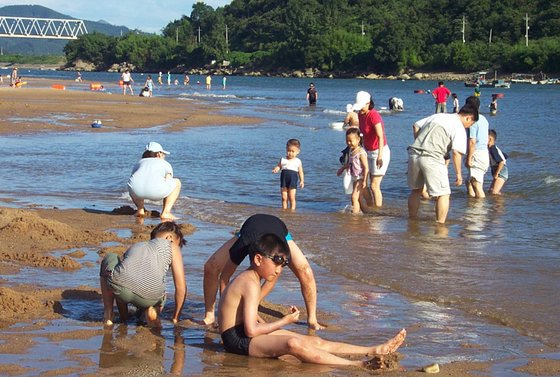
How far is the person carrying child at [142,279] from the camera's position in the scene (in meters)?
6.29

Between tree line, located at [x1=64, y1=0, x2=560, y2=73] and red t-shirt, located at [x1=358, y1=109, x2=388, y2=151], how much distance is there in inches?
4639

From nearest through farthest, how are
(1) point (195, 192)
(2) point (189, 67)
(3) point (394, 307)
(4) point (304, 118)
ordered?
(3) point (394, 307) < (1) point (195, 192) < (4) point (304, 118) < (2) point (189, 67)

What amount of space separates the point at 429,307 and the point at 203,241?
3233 millimetres

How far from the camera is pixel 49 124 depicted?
27031 mm

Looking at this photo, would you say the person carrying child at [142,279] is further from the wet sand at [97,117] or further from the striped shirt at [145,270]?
the wet sand at [97,117]

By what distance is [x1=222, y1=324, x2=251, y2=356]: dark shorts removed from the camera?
5.72 metres

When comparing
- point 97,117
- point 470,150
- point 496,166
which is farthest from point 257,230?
point 97,117

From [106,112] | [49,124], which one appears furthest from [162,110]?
[49,124]

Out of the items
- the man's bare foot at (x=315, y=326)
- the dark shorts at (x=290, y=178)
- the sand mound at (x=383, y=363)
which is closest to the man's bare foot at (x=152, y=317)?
the man's bare foot at (x=315, y=326)

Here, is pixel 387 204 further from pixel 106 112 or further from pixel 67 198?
pixel 106 112

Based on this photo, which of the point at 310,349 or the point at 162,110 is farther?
the point at 162,110

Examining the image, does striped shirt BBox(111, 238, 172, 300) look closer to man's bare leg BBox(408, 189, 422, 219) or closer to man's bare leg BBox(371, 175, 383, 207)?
man's bare leg BBox(408, 189, 422, 219)

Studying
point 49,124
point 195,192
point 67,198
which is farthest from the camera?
point 49,124

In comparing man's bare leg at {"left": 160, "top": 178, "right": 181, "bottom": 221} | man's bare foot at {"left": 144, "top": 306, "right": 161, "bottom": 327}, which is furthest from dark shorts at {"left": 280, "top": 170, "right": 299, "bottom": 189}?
man's bare foot at {"left": 144, "top": 306, "right": 161, "bottom": 327}
